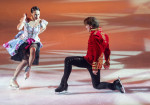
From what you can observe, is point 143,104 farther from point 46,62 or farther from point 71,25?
point 71,25

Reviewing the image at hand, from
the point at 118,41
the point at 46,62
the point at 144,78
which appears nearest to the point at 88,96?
the point at 144,78

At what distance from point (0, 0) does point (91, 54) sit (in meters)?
5.30

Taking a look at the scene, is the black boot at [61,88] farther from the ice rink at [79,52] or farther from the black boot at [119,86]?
the black boot at [119,86]

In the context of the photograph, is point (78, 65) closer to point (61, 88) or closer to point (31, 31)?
point (61, 88)

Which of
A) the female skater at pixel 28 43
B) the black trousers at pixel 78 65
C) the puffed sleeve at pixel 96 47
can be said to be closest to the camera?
the puffed sleeve at pixel 96 47

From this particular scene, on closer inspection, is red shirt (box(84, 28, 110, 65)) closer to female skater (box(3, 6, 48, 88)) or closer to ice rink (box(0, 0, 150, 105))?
ice rink (box(0, 0, 150, 105))

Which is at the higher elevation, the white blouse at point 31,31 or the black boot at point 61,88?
the white blouse at point 31,31

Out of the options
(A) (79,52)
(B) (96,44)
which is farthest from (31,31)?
(A) (79,52)

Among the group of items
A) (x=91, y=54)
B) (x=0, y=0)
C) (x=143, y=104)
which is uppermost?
(x=0, y=0)

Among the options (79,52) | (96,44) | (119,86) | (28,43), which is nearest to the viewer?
(96,44)

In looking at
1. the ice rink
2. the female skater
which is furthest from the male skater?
the female skater

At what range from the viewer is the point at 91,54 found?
12.3ft

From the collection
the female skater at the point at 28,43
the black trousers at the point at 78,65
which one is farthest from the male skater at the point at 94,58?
the female skater at the point at 28,43

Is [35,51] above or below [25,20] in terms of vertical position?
below
